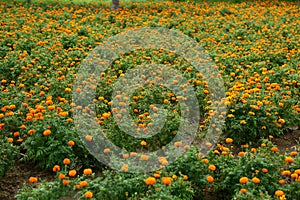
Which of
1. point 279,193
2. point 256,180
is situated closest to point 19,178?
point 256,180

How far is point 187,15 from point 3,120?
8816 millimetres

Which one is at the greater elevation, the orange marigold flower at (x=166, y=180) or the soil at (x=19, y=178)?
the orange marigold flower at (x=166, y=180)

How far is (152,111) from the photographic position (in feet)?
18.7

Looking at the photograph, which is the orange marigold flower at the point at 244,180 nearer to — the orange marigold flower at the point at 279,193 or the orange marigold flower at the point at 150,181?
the orange marigold flower at the point at 279,193

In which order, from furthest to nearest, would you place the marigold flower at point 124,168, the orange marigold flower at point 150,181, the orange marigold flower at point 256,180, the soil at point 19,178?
the soil at point 19,178
the marigold flower at point 124,168
the orange marigold flower at point 256,180
the orange marigold flower at point 150,181

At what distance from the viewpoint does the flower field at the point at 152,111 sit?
400 centimetres

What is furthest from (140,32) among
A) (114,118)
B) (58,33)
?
(114,118)

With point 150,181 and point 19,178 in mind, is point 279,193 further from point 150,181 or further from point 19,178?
point 19,178

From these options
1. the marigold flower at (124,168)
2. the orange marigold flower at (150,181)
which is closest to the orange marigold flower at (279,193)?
the orange marigold flower at (150,181)

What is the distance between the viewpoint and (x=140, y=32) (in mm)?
10047

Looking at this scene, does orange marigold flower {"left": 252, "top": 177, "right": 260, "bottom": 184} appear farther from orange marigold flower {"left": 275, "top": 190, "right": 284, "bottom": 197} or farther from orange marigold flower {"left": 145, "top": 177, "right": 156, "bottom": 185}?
orange marigold flower {"left": 145, "top": 177, "right": 156, "bottom": 185}

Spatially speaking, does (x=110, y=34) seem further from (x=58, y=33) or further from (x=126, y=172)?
(x=126, y=172)

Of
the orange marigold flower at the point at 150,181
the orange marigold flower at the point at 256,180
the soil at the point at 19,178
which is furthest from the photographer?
the soil at the point at 19,178

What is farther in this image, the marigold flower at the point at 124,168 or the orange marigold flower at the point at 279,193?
the marigold flower at the point at 124,168
